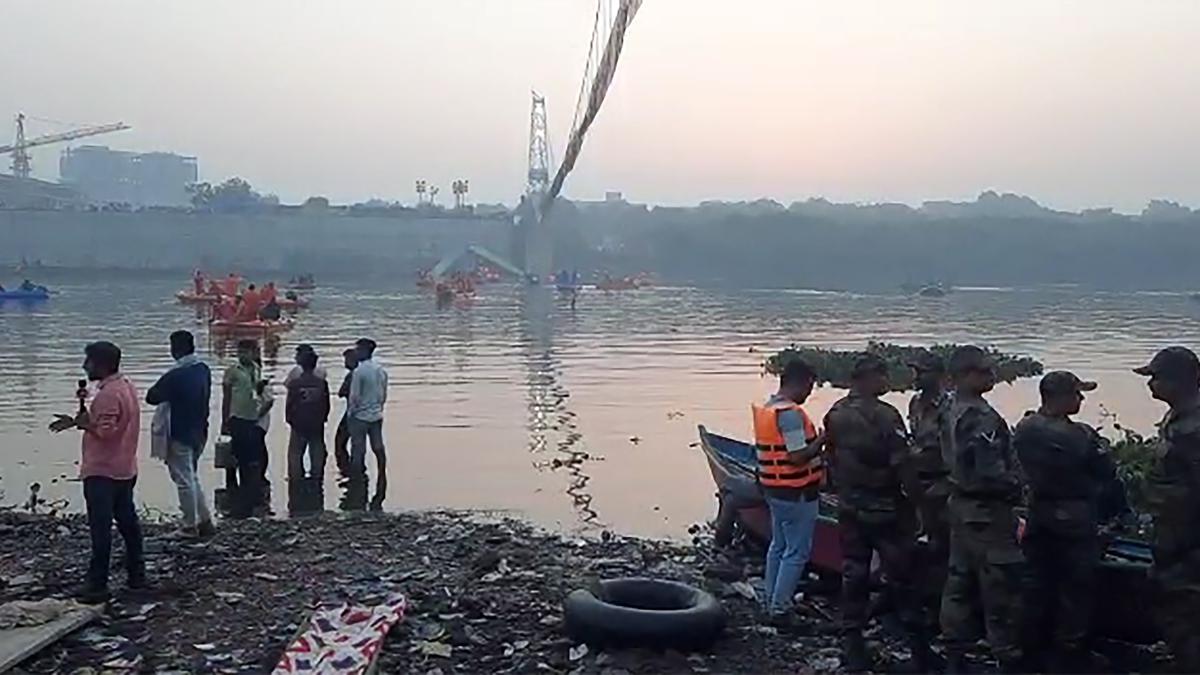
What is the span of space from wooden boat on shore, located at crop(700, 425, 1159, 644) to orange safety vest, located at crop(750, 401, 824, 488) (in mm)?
893

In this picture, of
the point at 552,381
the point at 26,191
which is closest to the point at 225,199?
the point at 26,191

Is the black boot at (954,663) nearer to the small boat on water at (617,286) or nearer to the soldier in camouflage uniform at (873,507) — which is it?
the soldier in camouflage uniform at (873,507)

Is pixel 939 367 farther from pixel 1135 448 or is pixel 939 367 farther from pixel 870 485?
pixel 1135 448

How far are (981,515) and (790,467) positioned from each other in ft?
4.72

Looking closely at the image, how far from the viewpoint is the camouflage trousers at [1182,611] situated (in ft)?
20.0

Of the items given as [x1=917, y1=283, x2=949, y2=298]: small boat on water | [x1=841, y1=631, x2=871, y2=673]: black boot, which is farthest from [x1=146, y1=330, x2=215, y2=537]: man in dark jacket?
[x1=917, y1=283, x2=949, y2=298]: small boat on water

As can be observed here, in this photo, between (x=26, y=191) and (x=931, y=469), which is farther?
(x=26, y=191)

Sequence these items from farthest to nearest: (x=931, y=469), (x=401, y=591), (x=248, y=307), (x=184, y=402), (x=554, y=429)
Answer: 1. (x=248, y=307)
2. (x=554, y=429)
3. (x=184, y=402)
4. (x=401, y=591)
5. (x=931, y=469)

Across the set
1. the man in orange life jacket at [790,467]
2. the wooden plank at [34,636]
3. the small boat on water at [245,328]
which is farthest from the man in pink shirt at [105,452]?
the small boat on water at [245,328]

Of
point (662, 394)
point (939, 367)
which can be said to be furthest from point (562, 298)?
point (939, 367)

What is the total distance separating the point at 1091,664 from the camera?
7.02 m

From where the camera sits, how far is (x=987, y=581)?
660cm

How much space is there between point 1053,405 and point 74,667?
556cm

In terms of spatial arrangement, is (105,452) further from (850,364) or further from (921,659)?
(850,364)
